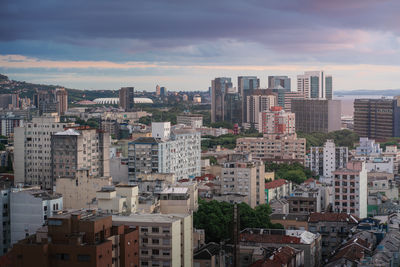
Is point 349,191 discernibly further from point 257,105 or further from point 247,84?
point 247,84

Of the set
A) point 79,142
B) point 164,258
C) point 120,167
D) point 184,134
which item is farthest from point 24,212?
point 184,134

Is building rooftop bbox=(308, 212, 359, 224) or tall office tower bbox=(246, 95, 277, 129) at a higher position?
tall office tower bbox=(246, 95, 277, 129)

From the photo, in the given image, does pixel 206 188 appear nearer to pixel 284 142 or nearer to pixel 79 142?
pixel 79 142

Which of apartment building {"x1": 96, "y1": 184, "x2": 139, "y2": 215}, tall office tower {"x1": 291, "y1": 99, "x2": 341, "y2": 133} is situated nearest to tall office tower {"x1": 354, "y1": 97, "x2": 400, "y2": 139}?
tall office tower {"x1": 291, "y1": 99, "x2": 341, "y2": 133}

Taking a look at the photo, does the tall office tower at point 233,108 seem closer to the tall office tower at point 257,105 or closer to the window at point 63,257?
the tall office tower at point 257,105

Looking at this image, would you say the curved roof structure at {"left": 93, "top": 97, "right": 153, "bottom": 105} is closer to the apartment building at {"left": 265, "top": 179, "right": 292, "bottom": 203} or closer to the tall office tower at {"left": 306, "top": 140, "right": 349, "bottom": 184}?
the tall office tower at {"left": 306, "top": 140, "right": 349, "bottom": 184}

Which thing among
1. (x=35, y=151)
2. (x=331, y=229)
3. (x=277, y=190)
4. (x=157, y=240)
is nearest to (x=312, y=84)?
(x=277, y=190)
